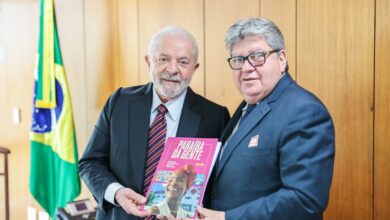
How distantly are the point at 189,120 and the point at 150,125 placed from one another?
0.14m

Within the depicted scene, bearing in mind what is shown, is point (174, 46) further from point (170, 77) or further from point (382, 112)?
point (382, 112)

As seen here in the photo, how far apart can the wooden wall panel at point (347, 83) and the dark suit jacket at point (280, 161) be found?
0.66 metres

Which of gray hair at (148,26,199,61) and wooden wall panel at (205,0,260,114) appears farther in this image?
wooden wall panel at (205,0,260,114)

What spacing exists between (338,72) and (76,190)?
2047 mm

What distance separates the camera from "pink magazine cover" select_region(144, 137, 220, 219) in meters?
1.16

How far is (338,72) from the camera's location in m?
1.79

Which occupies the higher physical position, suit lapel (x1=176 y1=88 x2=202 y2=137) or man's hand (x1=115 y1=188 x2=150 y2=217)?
suit lapel (x1=176 y1=88 x2=202 y2=137)

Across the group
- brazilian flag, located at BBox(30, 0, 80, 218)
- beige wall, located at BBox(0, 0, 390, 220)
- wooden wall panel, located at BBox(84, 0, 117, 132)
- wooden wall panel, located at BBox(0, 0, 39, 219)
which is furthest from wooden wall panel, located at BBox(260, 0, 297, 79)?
wooden wall panel, located at BBox(0, 0, 39, 219)

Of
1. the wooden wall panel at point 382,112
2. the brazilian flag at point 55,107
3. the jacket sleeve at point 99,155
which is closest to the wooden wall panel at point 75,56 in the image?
the brazilian flag at point 55,107

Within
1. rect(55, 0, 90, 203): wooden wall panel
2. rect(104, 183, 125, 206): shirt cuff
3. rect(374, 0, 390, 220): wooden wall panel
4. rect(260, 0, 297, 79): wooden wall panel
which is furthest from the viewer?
rect(55, 0, 90, 203): wooden wall panel

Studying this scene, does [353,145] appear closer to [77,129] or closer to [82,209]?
[82,209]

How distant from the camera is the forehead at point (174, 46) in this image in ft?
4.79

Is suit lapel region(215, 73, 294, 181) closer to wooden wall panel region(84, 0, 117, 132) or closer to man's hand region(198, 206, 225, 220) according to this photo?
man's hand region(198, 206, 225, 220)

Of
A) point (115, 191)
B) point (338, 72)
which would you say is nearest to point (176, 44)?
point (115, 191)
